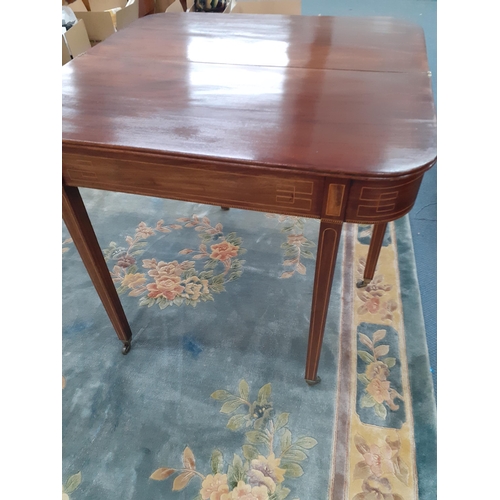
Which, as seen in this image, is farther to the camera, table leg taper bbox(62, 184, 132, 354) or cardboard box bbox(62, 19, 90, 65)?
cardboard box bbox(62, 19, 90, 65)

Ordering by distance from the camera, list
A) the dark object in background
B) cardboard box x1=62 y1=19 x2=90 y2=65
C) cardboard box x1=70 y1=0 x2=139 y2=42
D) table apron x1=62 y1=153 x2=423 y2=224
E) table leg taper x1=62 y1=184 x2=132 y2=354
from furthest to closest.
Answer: the dark object in background, cardboard box x1=70 y1=0 x2=139 y2=42, cardboard box x1=62 y1=19 x2=90 y2=65, table leg taper x1=62 y1=184 x2=132 y2=354, table apron x1=62 y1=153 x2=423 y2=224

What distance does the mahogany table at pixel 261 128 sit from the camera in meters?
0.71

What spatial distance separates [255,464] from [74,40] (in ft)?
6.17

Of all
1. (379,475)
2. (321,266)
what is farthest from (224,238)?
(379,475)

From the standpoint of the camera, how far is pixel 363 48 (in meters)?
1.11

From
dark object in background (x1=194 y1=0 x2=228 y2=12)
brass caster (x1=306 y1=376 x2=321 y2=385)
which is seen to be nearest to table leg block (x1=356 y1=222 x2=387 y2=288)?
brass caster (x1=306 y1=376 x2=321 y2=385)

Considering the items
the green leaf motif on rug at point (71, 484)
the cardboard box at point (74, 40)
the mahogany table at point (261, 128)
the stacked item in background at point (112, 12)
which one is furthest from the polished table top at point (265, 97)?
the green leaf motif on rug at point (71, 484)

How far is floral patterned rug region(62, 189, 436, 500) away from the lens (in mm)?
1017

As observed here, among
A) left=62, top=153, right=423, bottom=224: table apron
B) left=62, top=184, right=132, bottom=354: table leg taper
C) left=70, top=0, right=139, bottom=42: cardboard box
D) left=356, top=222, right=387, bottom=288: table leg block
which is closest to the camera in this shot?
left=62, top=153, right=423, bottom=224: table apron

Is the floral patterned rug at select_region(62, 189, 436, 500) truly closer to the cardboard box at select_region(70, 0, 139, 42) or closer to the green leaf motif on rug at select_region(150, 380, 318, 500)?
the green leaf motif on rug at select_region(150, 380, 318, 500)

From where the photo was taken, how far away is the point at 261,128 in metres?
0.78

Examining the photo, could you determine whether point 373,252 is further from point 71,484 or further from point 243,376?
point 71,484

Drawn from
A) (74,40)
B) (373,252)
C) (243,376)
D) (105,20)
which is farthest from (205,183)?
(105,20)

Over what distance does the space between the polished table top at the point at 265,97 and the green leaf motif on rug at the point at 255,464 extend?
746 mm
